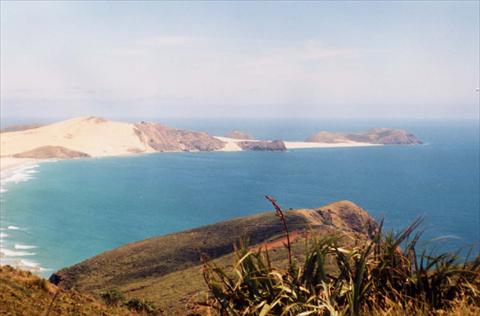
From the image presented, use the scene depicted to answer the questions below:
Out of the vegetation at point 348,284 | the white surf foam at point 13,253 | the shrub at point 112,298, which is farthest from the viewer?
the white surf foam at point 13,253

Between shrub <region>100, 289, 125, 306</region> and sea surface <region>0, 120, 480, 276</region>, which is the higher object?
shrub <region>100, 289, 125, 306</region>

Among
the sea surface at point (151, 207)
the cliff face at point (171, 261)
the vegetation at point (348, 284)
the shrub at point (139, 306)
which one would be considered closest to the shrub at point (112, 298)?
the shrub at point (139, 306)

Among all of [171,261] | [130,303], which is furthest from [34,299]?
[171,261]

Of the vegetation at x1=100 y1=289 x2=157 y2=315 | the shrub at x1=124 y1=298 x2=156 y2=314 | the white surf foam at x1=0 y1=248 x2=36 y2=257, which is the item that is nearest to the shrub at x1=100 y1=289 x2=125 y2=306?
the vegetation at x1=100 y1=289 x2=157 y2=315

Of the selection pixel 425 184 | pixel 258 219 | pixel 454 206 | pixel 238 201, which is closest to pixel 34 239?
pixel 258 219

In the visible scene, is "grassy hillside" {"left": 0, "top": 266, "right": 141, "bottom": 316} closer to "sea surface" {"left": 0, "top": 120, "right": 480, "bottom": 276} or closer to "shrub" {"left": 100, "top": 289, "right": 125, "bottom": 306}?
"shrub" {"left": 100, "top": 289, "right": 125, "bottom": 306}

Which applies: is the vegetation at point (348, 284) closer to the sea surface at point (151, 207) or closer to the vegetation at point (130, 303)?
the vegetation at point (130, 303)
